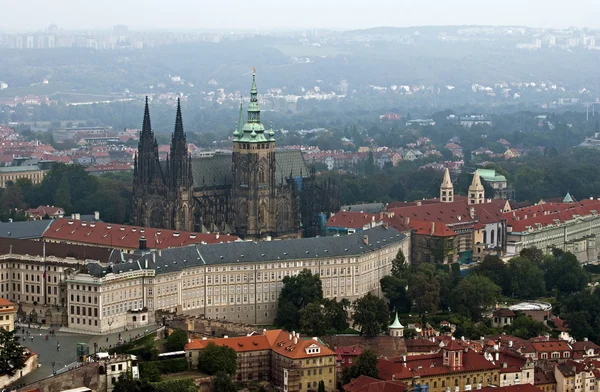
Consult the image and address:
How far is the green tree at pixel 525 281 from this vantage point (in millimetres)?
125500

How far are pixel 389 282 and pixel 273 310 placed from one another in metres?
9.52

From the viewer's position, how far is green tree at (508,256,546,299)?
12550cm

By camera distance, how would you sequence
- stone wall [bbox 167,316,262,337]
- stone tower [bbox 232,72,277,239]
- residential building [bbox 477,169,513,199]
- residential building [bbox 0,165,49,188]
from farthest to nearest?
residential building [bbox 0,165,49,188], residential building [bbox 477,169,513,199], stone tower [bbox 232,72,277,239], stone wall [bbox 167,316,262,337]

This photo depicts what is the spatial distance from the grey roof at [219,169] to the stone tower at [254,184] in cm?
172

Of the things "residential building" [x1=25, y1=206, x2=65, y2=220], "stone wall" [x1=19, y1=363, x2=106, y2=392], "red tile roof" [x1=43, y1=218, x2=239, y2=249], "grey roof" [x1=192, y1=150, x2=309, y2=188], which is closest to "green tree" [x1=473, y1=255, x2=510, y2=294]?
"red tile roof" [x1=43, y1=218, x2=239, y2=249]

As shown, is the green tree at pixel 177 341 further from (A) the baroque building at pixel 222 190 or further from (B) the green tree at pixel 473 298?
(A) the baroque building at pixel 222 190

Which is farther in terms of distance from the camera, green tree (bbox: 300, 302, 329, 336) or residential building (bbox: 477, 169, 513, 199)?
residential building (bbox: 477, 169, 513, 199)

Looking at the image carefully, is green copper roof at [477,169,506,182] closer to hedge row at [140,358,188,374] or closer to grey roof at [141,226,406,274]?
grey roof at [141,226,406,274]

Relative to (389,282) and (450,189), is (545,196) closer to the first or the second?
(450,189)

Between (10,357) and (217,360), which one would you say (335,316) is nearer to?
(217,360)

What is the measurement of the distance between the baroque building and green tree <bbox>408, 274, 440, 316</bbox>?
20.4 metres

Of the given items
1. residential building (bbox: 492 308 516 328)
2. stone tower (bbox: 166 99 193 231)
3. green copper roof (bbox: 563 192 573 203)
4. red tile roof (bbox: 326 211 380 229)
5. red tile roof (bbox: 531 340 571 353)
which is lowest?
residential building (bbox: 492 308 516 328)

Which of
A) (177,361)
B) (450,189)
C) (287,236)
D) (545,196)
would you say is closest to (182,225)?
(287,236)

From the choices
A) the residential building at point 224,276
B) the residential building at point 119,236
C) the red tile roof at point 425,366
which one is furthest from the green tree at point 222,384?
the residential building at point 119,236
